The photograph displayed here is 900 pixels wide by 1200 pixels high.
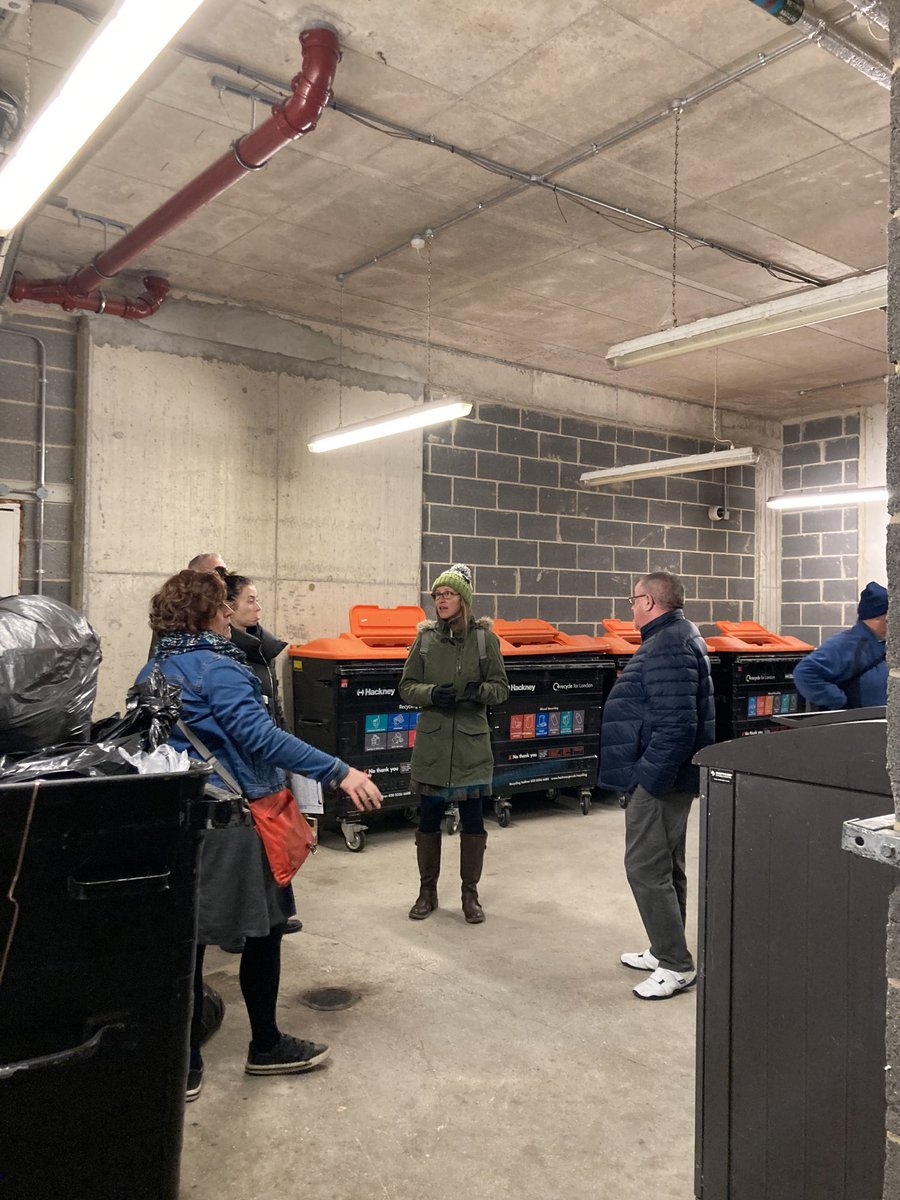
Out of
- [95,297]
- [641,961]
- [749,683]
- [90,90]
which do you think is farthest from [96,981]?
[749,683]

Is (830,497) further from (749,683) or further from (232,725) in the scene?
(232,725)

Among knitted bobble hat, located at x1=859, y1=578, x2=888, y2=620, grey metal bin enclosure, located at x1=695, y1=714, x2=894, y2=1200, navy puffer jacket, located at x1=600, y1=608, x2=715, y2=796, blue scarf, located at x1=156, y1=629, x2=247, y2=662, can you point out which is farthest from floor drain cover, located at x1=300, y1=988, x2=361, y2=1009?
knitted bobble hat, located at x1=859, y1=578, x2=888, y2=620

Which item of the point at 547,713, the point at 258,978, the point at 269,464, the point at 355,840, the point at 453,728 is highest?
the point at 269,464

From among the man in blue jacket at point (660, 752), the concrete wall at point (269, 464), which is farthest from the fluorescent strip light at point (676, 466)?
the man in blue jacket at point (660, 752)

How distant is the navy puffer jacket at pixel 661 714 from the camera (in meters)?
3.15

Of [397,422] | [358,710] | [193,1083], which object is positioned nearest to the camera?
[193,1083]

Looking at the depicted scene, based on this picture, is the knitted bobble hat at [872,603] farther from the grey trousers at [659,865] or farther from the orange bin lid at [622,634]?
the orange bin lid at [622,634]

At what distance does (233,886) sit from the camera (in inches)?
93.7

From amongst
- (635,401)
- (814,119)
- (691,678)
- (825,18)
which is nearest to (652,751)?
(691,678)

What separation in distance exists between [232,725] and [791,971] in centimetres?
142

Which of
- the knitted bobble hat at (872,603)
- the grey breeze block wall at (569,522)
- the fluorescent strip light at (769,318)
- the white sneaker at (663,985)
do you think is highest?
the fluorescent strip light at (769,318)

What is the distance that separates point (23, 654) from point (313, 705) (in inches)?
154

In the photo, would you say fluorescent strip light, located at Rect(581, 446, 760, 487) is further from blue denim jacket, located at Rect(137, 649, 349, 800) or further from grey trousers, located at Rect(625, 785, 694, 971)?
blue denim jacket, located at Rect(137, 649, 349, 800)

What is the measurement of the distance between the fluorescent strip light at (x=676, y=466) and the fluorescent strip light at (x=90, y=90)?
4.35 metres
